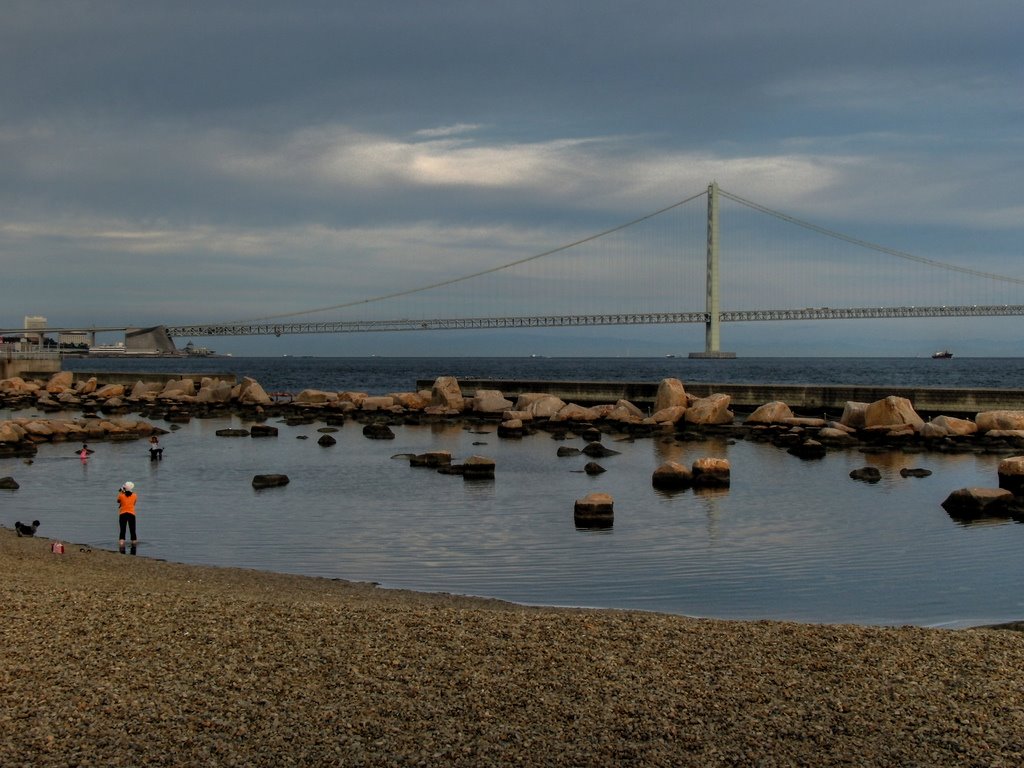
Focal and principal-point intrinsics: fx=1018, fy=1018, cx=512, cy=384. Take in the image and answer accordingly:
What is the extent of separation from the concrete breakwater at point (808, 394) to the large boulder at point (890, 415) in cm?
411

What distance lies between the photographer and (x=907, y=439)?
26.6 meters

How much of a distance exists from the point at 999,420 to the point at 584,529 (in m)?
18.0

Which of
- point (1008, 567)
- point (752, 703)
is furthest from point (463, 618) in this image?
point (1008, 567)

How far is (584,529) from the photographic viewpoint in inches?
539

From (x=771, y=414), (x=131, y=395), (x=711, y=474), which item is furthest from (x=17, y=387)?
(x=711, y=474)

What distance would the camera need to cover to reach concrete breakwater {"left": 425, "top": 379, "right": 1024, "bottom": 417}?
31.1 meters

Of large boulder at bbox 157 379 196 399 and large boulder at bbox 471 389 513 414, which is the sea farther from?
large boulder at bbox 157 379 196 399

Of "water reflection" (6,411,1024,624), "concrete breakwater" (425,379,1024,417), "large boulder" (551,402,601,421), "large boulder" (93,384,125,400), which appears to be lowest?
"water reflection" (6,411,1024,624)

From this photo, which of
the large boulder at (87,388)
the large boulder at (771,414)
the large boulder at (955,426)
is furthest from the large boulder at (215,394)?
the large boulder at (955,426)

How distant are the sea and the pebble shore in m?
2.40

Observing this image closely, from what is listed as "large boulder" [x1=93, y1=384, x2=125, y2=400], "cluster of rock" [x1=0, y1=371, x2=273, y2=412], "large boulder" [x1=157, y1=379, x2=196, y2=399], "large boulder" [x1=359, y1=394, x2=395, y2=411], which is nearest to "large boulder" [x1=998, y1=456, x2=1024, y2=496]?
"large boulder" [x1=359, y1=394, x2=395, y2=411]

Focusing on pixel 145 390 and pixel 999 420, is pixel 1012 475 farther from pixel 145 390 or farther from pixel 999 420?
pixel 145 390

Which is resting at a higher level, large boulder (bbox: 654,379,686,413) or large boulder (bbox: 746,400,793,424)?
large boulder (bbox: 654,379,686,413)

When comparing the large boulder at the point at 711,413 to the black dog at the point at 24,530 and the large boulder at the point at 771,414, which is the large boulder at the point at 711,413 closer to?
the large boulder at the point at 771,414
